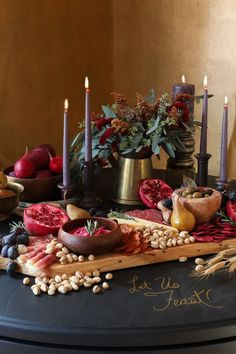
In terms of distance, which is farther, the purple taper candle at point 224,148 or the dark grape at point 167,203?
the purple taper candle at point 224,148

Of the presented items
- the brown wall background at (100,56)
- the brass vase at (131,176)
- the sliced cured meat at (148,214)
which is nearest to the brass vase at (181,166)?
the brass vase at (131,176)

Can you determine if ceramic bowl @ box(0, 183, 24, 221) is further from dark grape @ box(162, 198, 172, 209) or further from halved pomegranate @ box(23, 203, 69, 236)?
dark grape @ box(162, 198, 172, 209)

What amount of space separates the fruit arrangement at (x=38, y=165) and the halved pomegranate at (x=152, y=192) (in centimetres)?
25

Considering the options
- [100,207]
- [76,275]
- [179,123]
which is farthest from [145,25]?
[76,275]

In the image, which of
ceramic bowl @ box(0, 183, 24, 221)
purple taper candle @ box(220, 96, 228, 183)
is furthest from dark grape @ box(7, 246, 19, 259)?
purple taper candle @ box(220, 96, 228, 183)

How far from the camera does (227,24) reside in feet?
8.54

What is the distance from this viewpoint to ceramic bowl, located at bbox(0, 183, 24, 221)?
1.39 meters

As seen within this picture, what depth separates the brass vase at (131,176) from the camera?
5.10 ft

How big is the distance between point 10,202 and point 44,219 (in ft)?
0.49

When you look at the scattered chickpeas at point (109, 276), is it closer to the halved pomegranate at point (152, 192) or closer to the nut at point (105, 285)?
the nut at point (105, 285)

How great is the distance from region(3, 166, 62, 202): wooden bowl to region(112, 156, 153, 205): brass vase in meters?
0.18

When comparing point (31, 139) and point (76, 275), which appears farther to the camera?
point (31, 139)

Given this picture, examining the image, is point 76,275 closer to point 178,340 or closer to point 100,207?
point 178,340

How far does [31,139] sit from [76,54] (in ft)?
1.86
